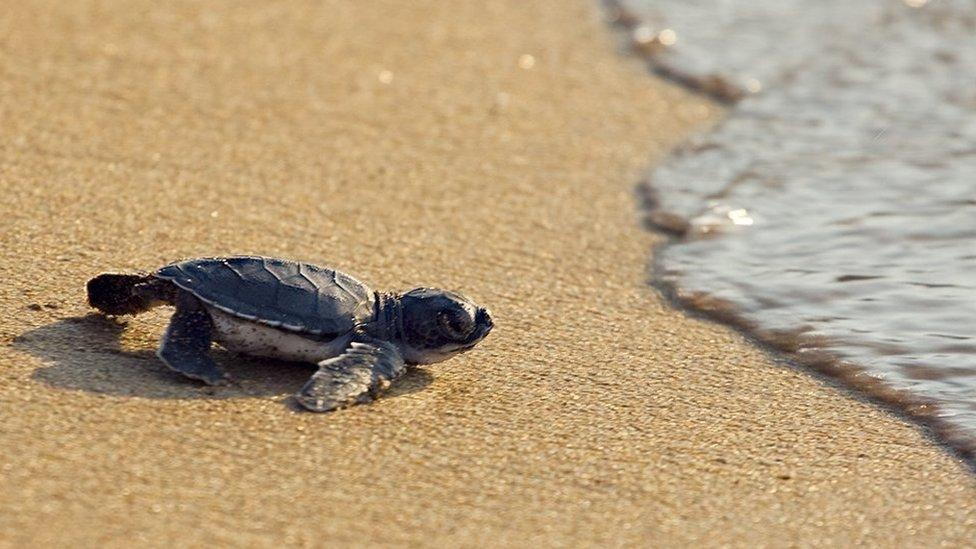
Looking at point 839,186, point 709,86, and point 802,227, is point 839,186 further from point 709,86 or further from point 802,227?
point 709,86

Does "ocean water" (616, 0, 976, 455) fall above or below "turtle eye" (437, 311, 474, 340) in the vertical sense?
above

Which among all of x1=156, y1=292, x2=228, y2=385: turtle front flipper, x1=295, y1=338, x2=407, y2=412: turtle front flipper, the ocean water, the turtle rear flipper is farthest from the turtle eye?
the ocean water

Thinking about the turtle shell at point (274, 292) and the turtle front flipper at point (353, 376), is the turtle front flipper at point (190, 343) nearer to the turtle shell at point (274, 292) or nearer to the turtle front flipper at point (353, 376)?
the turtle shell at point (274, 292)

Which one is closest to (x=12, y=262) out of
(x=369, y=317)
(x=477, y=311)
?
(x=369, y=317)

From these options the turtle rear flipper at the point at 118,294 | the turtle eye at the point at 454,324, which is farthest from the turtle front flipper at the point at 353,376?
the turtle rear flipper at the point at 118,294

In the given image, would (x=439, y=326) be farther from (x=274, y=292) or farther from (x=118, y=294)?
(x=118, y=294)

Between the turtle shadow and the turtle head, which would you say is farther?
the turtle head

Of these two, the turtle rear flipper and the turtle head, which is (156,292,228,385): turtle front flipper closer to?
the turtle rear flipper

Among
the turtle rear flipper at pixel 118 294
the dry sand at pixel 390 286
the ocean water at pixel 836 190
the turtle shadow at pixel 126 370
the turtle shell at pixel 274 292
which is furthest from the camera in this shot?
the ocean water at pixel 836 190

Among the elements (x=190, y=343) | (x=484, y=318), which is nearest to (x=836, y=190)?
(x=484, y=318)
